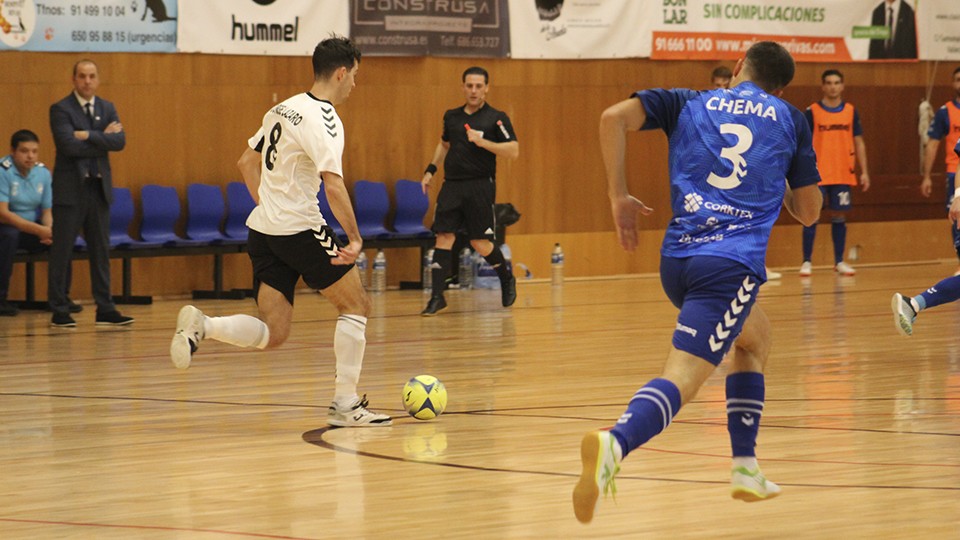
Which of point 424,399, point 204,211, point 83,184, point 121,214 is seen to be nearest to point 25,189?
point 121,214

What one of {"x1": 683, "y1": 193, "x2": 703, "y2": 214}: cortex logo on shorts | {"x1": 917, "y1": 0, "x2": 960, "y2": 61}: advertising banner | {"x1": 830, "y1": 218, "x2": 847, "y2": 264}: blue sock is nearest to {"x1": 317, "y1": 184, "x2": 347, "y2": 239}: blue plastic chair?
{"x1": 830, "y1": 218, "x2": 847, "y2": 264}: blue sock

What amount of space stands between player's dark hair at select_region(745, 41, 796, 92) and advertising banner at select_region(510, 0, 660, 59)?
483 inches

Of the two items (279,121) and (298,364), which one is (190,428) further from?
(298,364)

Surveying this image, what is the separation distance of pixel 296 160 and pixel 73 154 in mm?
5342

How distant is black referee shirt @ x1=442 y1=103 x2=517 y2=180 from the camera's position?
43.9ft

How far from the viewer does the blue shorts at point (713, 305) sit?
472 cm

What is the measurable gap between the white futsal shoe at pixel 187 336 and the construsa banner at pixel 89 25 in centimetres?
802

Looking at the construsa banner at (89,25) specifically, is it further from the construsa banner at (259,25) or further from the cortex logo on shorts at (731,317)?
the cortex logo on shorts at (731,317)

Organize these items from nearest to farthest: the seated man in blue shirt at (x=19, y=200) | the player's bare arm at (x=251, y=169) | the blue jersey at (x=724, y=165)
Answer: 1. the blue jersey at (x=724, y=165)
2. the player's bare arm at (x=251, y=169)
3. the seated man in blue shirt at (x=19, y=200)

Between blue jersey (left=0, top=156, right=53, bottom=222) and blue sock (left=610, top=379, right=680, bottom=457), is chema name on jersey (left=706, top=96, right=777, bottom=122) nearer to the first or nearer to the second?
blue sock (left=610, top=379, right=680, bottom=457)

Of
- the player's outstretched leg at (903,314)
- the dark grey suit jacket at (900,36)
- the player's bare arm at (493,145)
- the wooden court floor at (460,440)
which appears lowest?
the wooden court floor at (460,440)

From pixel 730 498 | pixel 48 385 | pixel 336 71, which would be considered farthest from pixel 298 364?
pixel 730 498

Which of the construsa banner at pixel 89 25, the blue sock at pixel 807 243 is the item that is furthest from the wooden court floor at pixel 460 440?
the blue sock at pixel 807 243

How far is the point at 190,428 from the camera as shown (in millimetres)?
7141
